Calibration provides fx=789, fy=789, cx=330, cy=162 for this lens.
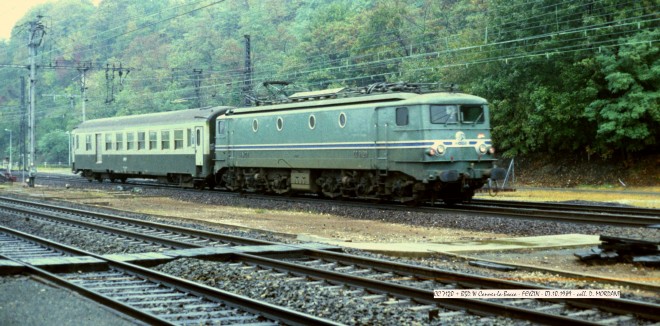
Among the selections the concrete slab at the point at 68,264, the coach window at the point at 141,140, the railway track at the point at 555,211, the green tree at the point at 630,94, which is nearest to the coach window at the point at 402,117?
the railway track at the point at 555,211

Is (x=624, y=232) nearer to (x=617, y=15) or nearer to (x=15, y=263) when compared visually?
(x=15, y=263)

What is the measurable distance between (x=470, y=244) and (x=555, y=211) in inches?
264

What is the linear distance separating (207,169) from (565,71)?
17.6 meters

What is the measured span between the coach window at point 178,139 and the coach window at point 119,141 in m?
6.08

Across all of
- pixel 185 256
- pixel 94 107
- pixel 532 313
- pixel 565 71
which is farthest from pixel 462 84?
pixel 94 107

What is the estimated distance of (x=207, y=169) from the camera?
3388 cm

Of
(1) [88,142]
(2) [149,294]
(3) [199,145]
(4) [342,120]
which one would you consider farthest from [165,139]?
(2) [149,294]

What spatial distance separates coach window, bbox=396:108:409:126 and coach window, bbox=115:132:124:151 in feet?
71.3

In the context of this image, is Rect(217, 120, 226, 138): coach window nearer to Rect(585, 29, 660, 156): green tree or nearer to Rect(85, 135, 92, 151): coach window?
Rect(85, 135, 92, 151): coach window

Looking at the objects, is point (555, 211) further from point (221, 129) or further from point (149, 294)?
point (221, 129)

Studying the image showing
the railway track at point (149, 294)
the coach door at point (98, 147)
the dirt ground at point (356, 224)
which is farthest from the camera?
the coach door at point (98, 147)

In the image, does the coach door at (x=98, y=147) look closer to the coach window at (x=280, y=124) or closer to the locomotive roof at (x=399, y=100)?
the coach window at (x=280, y=124)

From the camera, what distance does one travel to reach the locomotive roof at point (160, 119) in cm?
3428

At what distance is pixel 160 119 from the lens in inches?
1473
